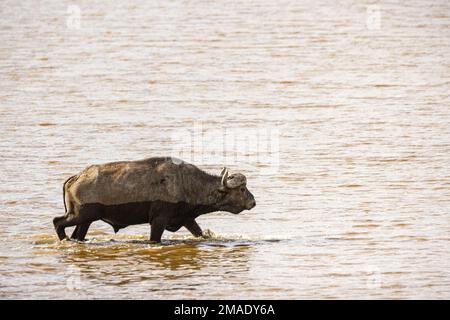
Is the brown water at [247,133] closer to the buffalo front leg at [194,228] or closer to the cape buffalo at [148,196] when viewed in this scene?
the buffalo front leg at [194,228]

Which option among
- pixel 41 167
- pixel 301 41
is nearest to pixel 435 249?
pixel 41 167

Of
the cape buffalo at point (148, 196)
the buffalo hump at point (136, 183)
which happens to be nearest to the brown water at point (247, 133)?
the cape buffalo at point (148, 196)

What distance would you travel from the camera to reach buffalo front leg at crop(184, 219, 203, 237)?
18.5 metres

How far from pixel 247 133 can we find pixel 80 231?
9.39 metres

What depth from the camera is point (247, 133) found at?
27.1 metres

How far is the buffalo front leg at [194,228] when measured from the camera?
18.5m

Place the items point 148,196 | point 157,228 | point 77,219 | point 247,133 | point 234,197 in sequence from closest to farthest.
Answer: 1. point 77,219
2. point 148,196
3. point 157,228
4. point 234,197
5. point 247,133

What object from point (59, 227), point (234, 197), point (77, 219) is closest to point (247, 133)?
point (234, 197)

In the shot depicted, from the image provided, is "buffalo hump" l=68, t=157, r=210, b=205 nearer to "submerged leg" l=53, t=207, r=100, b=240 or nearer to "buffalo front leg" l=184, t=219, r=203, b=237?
"submerged leg" l=53, t=207, r=100, b=240

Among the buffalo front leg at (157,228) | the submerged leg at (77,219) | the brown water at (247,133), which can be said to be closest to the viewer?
the brown water at (247,133)

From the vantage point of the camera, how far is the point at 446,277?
53.3 ft

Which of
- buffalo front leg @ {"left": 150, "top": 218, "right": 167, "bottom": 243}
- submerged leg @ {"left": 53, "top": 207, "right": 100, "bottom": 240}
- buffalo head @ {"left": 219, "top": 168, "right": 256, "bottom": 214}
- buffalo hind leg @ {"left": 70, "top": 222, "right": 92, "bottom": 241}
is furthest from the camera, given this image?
buffalo head @ {"left": 219, "top": 168, "right": 256, "bottom": 214}

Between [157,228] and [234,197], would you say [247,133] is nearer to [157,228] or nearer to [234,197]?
[234,197]

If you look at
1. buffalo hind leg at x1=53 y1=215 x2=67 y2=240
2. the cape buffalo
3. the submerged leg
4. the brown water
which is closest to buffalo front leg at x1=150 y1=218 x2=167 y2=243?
the cape buffalo
